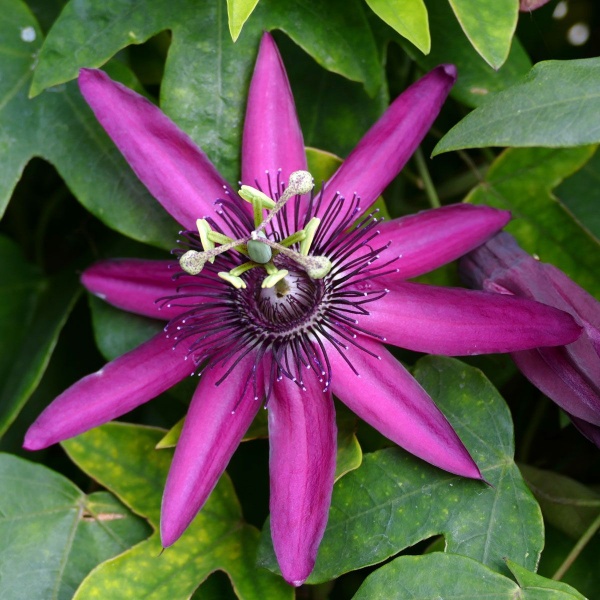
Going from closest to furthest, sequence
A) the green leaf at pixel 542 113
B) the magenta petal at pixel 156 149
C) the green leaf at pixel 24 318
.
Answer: the green leaf at pixel 542 113 < the magenta petal at pixel 156 149 < the green leaf at pixel 24 318

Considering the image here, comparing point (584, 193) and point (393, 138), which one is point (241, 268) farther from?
point (584, 193)

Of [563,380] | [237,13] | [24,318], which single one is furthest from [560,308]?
[24,318]

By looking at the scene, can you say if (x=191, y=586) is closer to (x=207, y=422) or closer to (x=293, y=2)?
(x=207, y=422)

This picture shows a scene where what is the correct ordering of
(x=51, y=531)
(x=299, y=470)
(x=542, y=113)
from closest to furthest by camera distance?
(x=542, y=113)
(x=299, y=470)
(x=51, y=531)

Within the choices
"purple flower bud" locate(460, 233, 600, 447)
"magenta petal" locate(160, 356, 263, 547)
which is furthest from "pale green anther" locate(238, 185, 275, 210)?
"purple flower bud" locate(460, 233, 600, 447)

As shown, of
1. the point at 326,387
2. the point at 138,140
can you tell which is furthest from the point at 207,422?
the point at 138,140

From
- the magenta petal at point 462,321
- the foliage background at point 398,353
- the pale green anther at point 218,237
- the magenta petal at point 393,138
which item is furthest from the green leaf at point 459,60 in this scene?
the pale green anther at point 218,237

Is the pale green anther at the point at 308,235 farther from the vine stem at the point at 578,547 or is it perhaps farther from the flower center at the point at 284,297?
the vine stem at the point at 578,547

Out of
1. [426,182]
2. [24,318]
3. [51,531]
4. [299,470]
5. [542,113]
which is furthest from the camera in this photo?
[24,318]
